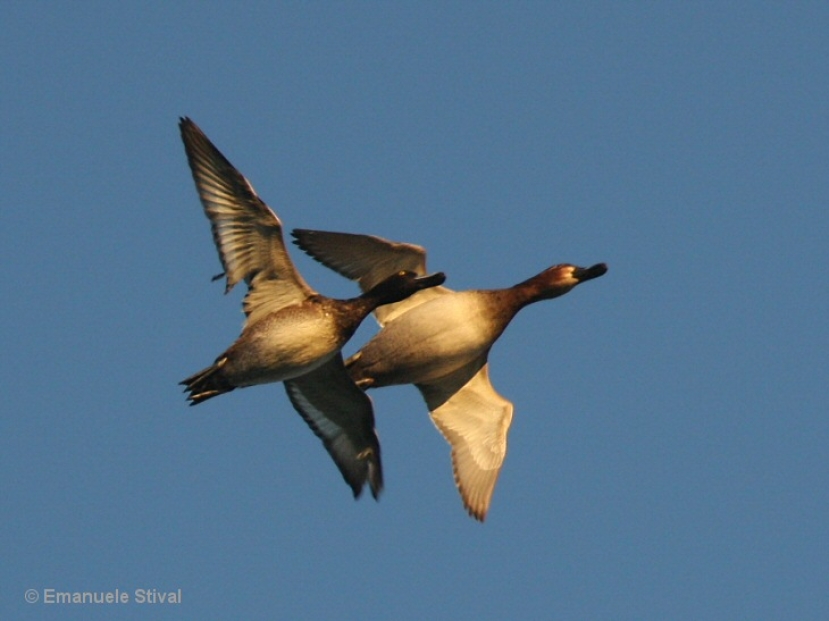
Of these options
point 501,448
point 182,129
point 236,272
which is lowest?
point 501,448

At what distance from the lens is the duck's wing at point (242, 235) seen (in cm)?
1784

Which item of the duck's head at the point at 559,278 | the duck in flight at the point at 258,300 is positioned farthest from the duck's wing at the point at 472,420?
the duck in flight at the point at 258,300

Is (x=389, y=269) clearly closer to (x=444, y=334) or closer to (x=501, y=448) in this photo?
(x=444, y=334)

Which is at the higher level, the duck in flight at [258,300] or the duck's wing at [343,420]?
the duck in flight at [258,300]

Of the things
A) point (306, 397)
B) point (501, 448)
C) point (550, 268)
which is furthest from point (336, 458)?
point (550, 268)

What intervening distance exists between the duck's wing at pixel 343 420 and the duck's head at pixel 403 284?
1027mm

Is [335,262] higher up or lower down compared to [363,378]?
higher up

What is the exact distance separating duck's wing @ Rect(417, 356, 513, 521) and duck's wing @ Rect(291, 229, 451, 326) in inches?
40.3

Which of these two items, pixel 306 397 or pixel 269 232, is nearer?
pixel 269 232

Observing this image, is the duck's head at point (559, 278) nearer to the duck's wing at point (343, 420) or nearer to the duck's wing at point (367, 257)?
the duck's wing at point (367, 257)

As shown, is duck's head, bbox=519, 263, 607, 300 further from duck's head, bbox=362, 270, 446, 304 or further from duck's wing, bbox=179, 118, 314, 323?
duck's wing, bbox=179, 118, 314, 323

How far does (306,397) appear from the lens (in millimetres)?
19594

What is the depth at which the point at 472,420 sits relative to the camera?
20703 millimetres

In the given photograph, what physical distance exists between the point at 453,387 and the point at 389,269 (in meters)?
Answer: 1.60
